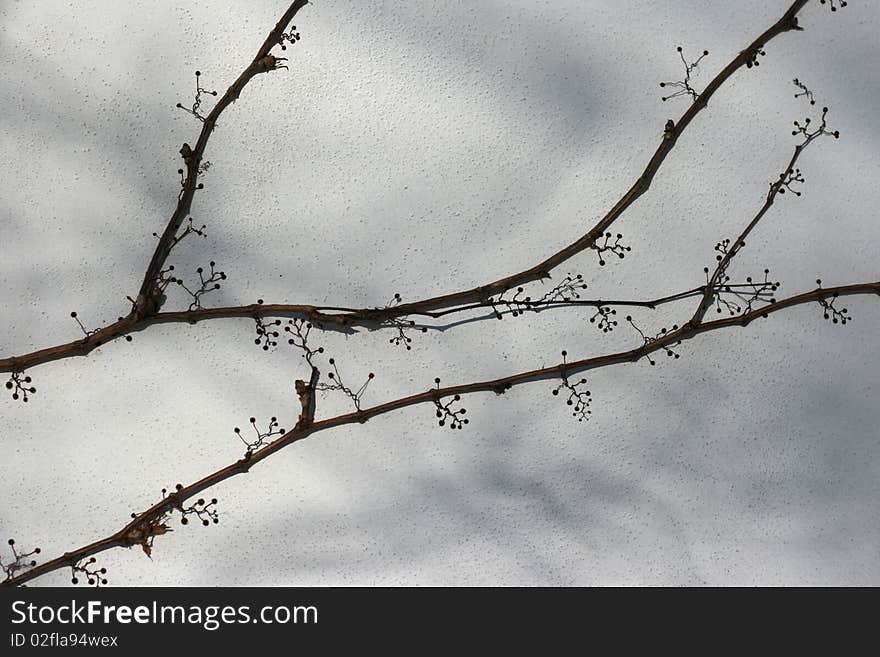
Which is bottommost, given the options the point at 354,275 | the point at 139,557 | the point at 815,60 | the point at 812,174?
the point at 139,557

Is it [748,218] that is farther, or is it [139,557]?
[748,218]

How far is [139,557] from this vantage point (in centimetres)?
245

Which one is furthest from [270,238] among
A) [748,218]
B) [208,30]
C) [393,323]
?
[748,218]

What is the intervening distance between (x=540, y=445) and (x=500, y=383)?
21 centimetres

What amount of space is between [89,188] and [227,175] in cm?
39

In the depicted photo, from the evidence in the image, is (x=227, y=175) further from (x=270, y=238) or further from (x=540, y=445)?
(x=540, y=445)

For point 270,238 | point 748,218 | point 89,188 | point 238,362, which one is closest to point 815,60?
point 748,218

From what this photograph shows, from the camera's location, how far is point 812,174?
8.72 ft

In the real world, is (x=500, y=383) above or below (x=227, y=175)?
below

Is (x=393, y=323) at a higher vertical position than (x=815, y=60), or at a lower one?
lower

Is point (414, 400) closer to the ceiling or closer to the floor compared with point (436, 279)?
Answer: closer to the floor

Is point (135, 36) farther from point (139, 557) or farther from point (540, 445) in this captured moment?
point (540, 445)

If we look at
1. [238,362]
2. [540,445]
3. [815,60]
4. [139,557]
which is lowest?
[139,557]

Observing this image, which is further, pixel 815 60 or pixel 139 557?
pixel 815 60
